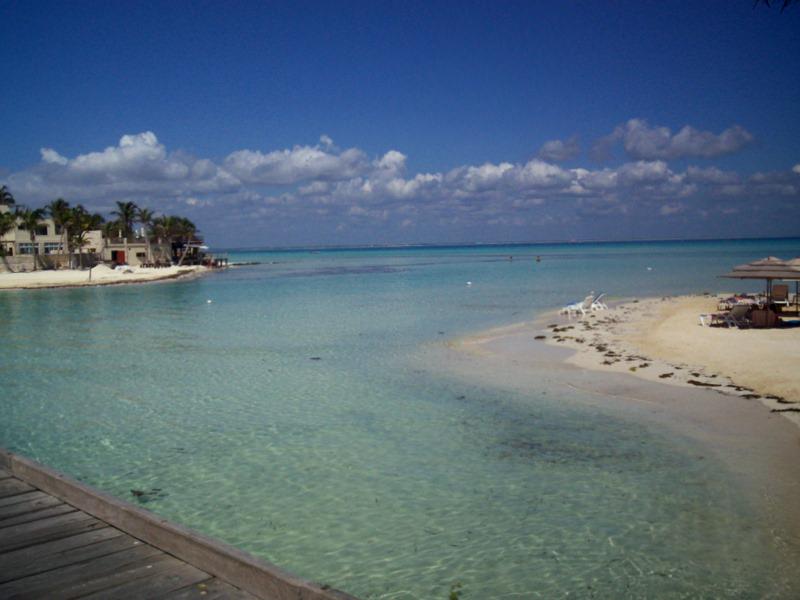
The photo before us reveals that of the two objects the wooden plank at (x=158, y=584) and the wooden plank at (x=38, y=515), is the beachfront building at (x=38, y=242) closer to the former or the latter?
the wooden plank at (x=38, y=515)

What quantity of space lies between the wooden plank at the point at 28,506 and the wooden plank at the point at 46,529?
316mm

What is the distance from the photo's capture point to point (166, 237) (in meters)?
88.2

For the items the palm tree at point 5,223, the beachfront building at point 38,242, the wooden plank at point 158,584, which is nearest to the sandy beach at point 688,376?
the wooden plank at point 158,584

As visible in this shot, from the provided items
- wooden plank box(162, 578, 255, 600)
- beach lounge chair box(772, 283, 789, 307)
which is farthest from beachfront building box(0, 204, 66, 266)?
wooden plank box(162, 578, 255, 600)

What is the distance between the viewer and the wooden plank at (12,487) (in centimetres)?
601

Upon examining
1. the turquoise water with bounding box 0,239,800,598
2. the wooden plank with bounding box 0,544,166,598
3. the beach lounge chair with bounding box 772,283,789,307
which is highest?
the beach lounge chair with bounding box 772,283,789,307

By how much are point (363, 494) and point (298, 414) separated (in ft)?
13.3

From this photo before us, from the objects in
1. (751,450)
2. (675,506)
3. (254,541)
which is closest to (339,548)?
(254,541)

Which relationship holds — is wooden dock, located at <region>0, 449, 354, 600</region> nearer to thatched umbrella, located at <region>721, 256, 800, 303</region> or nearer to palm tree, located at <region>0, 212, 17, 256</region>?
thatched umbrella, located at <region>721, 256, 800, 303</region>

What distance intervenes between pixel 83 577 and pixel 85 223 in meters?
78.6

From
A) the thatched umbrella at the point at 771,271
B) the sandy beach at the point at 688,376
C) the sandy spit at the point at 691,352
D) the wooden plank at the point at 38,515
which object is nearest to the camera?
A: the wooden plank at the point at 38,515

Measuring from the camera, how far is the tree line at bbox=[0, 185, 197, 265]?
7132 cm

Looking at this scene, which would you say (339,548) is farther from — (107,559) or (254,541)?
(107,559)

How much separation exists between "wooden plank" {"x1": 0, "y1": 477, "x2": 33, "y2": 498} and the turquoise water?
1754 millimetres
